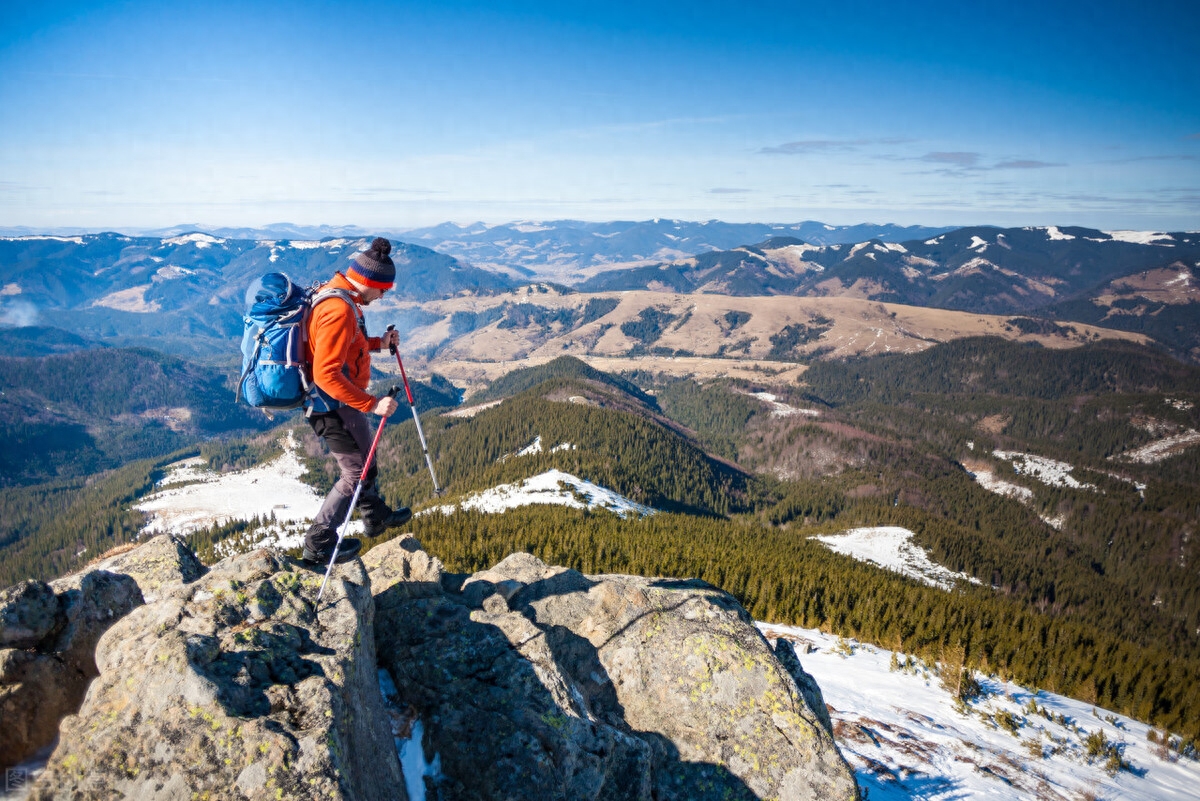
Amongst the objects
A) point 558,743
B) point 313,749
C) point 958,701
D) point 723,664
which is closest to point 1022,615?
point 958,701

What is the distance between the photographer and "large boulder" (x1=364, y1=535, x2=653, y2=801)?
8.72 m

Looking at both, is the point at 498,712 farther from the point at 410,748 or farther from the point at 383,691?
the point at 383,691

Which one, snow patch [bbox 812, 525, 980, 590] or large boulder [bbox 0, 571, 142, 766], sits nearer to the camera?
large boulder [bbox 0, 571, 142, 766]

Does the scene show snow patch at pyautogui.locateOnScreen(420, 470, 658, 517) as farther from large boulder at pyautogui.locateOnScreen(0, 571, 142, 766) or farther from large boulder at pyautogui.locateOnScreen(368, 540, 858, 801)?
large boulder at pyautogui.locateOnScreen(0, 571, 142, 766)

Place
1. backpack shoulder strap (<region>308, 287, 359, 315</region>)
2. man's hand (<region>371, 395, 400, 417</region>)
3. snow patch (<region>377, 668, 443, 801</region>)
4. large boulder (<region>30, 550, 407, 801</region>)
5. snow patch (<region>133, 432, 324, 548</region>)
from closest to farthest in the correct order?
large boulder (<region>30, 550, 407, 801</region>), snow patch (<region>377, 668, 443, 801</region>), backpack shoulder strap (<region>308, 287, 359, 315</region>), man's hand (<region>371, 395, 400, 417</region>), snow patch (<region>133, 432, 324, 548</region>)

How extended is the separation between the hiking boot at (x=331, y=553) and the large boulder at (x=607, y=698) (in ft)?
5.11

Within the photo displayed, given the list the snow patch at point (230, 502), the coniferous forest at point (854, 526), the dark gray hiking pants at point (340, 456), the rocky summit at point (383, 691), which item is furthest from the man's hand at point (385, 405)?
the snow patch at point (230, 502)

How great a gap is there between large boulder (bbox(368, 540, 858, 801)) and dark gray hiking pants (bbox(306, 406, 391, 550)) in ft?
7.78

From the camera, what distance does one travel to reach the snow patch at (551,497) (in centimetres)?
9000

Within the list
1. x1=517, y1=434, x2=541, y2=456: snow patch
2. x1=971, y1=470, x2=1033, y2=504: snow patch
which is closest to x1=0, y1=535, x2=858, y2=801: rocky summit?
x1=517, y1=434, x2=541, y2=456: snow patch

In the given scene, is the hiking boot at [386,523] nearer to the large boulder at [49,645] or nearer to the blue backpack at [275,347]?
the blue backpack at [275,347]

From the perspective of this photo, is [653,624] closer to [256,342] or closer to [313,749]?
[313,749]

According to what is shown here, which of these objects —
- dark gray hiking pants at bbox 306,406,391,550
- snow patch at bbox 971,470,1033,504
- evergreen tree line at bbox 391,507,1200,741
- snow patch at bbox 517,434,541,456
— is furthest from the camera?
snow patch at bbox 971,470,1033,504

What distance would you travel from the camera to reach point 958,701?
23.4 m
